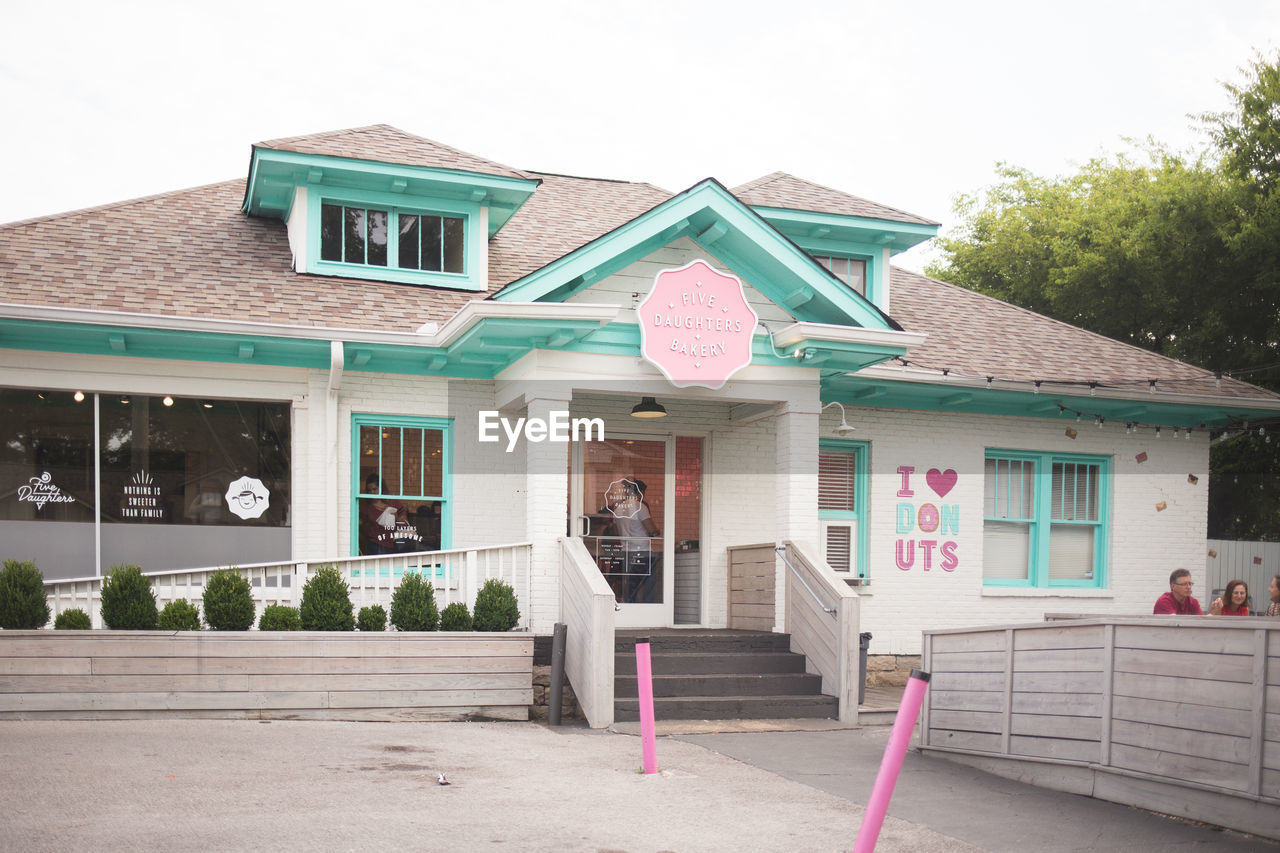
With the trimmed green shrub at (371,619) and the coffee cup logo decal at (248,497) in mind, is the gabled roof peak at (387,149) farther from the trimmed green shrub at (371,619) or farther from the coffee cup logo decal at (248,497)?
the trimmed green shrub at (371,619)

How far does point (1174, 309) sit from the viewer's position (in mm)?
25031

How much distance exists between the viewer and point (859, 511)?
539 inches

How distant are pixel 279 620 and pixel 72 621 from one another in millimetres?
1610

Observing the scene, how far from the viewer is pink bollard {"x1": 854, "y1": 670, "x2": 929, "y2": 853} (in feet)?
16.0

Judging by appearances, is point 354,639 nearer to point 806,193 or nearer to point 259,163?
point 259,163

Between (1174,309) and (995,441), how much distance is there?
1325 cm

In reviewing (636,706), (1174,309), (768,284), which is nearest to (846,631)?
(636,706)

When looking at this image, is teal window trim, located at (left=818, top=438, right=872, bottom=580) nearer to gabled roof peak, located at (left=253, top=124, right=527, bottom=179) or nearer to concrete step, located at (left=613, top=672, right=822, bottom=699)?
concrete step, located at (left=613, top=672, right=822, bottom=699)

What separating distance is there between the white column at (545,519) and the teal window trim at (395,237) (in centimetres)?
276

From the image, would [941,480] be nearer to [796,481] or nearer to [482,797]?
[796,481]

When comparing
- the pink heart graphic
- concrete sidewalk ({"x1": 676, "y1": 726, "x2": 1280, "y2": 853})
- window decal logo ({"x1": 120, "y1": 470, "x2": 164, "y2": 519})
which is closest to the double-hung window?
the pink heart graphic

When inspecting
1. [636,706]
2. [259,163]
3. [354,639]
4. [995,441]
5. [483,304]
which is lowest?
[636,706]

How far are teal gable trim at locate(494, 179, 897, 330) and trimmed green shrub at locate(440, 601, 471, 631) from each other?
2821 millimetres

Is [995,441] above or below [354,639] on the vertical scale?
above
